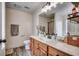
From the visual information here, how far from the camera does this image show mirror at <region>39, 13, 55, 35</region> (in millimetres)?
1289

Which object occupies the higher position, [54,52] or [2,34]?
[2,34]

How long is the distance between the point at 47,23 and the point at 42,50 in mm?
417

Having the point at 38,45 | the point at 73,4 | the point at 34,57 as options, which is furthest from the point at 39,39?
the point at 73,4

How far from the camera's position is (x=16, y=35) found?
1272mm

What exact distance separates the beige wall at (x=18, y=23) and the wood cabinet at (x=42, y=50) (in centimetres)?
16

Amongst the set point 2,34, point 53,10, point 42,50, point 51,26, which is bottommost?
point 42,50

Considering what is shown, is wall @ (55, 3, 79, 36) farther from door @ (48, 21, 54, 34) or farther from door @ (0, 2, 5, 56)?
door @ (0, 2, 5, 56)

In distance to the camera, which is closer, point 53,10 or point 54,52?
point 54,52

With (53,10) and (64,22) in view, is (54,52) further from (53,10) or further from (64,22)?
(53,10)

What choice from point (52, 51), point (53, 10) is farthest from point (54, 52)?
point (53, 10)

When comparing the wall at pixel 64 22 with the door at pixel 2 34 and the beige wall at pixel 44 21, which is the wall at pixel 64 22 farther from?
the door at pixel 2 34

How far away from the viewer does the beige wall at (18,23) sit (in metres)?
1.22

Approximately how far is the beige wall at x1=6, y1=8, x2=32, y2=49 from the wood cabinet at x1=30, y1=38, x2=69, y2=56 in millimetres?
157

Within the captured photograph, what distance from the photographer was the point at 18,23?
1.26m
